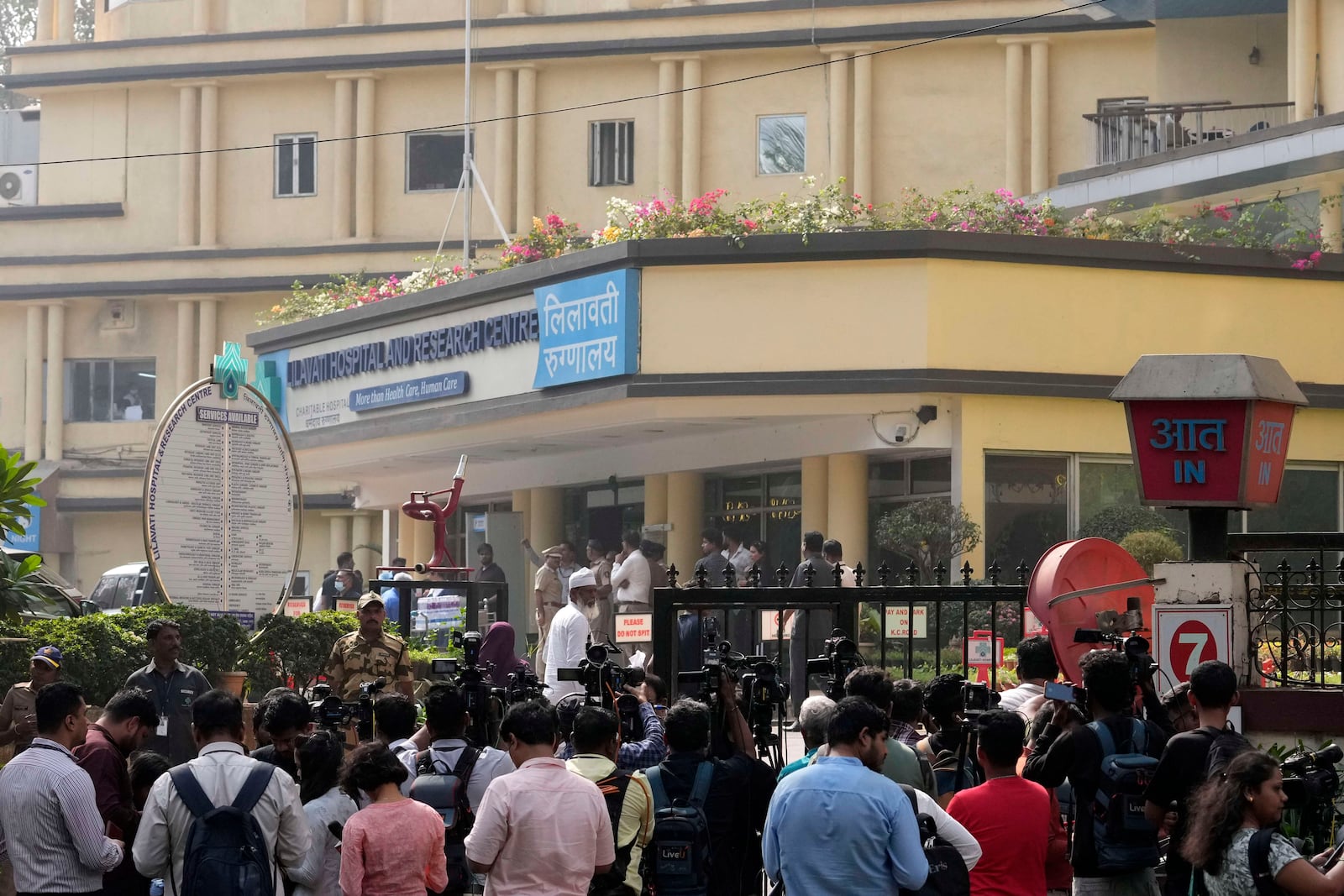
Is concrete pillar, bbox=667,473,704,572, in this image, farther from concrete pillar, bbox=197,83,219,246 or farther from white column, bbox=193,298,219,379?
concrete pillar, bbox=197,83,219,246

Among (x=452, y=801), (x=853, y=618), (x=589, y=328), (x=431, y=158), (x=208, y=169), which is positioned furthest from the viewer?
(x=208, y=169)

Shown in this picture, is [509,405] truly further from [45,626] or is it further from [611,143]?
[611,143]

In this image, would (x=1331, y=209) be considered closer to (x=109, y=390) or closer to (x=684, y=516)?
(x=684, y=516)

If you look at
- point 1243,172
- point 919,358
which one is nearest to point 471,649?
point 919,358

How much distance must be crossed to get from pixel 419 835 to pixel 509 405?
15.5 metres

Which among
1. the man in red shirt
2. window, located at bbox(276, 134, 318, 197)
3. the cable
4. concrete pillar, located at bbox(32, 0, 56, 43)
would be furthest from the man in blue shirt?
concrete pillar, located at bbox(32, 0, 56, 43)

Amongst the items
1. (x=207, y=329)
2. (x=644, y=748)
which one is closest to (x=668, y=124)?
(x=207, y=329)

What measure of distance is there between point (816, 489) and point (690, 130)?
50.8 feet

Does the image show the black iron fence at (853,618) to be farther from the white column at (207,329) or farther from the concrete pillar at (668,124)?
the white column at (207,329)

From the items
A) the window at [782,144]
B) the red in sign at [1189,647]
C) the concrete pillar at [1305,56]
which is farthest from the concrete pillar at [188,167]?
the red in sign at [1189,647]

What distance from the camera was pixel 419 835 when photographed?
7.27 metres

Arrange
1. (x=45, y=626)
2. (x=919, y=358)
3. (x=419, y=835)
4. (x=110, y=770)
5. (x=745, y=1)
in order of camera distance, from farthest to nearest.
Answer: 1. (x=745, y=1)
2. (x=919, y=358)
3. (x=45, y=626)
4. (x=110, y=770)
5. (x=419, y=835)

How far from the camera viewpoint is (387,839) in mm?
7207

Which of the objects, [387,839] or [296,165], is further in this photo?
[296,165]
